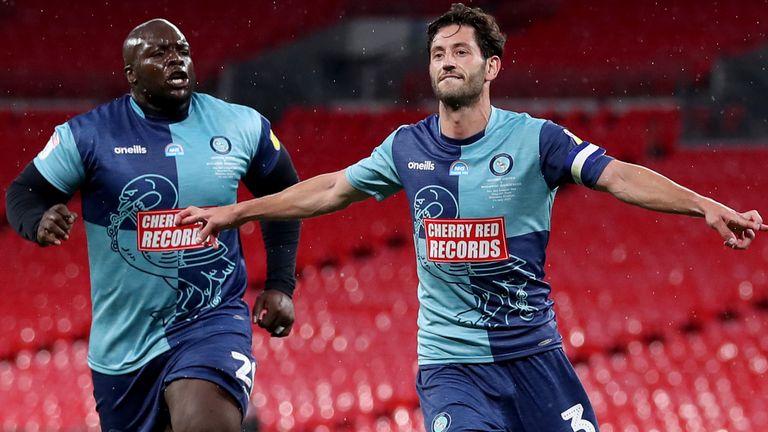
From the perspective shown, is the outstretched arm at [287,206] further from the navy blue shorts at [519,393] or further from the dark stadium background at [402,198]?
the dark stadium background at [402,198]

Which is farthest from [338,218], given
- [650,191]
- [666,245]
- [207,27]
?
[650,191]

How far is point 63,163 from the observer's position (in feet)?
16.0

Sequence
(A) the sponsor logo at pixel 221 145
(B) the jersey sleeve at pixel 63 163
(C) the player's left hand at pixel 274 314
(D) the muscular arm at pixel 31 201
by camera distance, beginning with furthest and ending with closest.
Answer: (C) the player's left hand at pixel 274 314
(A) the sponsor logo at pixel 221 145
(B) the jersey sleeve at pixel 63 163
(D) the muscular arm at pixel 31 201

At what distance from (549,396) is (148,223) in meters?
1.79

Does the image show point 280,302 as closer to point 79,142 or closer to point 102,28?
point 79,142

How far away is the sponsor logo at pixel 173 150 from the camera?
494 centimetres

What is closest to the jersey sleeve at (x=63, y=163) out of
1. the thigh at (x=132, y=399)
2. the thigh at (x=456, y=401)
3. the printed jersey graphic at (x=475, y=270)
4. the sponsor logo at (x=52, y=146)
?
the sponsor logo at (x=52, y=146)

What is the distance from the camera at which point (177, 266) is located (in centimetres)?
486

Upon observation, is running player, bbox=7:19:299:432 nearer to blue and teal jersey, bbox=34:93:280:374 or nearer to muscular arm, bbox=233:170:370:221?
blue and teal jersey, bbox=34:93:280:374

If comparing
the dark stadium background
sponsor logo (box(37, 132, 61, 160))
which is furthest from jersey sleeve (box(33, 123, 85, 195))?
the dark stadium background

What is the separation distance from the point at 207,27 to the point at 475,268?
50.8 feet

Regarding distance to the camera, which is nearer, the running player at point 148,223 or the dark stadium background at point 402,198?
the running player at point 148,223

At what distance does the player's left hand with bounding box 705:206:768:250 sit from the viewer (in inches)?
145

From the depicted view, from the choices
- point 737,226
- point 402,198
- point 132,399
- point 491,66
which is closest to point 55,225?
point 132,399
